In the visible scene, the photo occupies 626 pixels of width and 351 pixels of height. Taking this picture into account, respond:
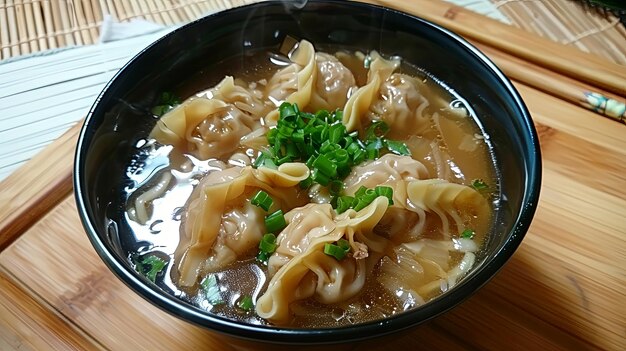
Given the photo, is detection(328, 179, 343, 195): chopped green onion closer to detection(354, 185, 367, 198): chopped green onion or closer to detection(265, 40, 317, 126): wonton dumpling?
detection(354, 185, 367, 198): chopped green onion

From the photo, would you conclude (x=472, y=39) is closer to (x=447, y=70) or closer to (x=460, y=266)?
(x=447, y=70)

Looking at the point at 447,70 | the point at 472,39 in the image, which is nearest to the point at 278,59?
the point at 447,70

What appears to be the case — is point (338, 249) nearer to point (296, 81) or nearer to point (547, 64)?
point (296, 81)

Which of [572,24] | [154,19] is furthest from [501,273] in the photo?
[154,19]

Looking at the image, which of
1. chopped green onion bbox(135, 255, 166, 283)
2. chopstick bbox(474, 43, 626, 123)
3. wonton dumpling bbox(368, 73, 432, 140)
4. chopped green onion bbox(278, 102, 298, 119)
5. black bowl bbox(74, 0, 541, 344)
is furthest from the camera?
chopstick bbox(474, 43, 626, 123)

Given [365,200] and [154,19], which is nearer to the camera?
[365,200]

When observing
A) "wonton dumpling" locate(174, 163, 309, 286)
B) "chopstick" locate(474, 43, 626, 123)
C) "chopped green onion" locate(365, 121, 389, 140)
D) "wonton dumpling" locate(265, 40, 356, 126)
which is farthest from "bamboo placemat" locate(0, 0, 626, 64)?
"wonton dumpling" locate(174, 163, 309, 286)

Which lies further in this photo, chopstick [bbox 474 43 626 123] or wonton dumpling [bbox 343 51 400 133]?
chopstick [bbox 474 43 626 123]

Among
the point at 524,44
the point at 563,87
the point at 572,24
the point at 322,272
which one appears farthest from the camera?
the point at 572,24
